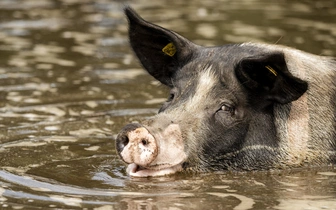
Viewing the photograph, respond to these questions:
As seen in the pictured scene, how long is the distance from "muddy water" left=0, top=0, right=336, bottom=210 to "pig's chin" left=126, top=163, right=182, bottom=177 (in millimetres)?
58

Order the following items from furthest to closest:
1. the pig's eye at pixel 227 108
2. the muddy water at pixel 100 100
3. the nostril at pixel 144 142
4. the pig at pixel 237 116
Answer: the pig's eye at pixel 227 108
the pig at pixel 237 116
the nostril at pixel 144 142
the muddy water at pixel 100 100

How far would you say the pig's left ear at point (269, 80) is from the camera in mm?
7945

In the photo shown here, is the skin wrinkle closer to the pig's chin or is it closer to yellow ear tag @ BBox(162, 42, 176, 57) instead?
the pig's chin

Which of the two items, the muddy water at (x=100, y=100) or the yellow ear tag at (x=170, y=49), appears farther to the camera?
the yellow ear tag at (x=170, y=49)

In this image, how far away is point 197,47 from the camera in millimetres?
8922

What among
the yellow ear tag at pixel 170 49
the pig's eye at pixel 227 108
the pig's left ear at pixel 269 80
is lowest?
the pig's eye at pixel 227 108

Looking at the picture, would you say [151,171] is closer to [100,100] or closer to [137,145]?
[137,145]

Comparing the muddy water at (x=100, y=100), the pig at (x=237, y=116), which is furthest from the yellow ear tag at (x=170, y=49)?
the muddy water at (x=100, y=100)

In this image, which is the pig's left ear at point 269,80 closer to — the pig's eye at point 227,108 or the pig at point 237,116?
the pig at point 237,116

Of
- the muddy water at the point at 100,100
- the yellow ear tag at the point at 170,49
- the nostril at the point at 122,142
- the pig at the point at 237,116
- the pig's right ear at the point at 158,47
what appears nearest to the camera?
the muddy water at the point at 100,100

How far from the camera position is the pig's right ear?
890 cm

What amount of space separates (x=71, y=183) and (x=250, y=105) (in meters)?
1.70

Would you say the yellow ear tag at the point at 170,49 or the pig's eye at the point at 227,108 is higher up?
the yellow ear tag at the point at 170,49

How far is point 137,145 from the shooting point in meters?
7.67
